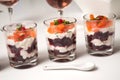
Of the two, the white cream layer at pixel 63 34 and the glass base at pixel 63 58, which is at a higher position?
the white cream layer at pixel 63 34

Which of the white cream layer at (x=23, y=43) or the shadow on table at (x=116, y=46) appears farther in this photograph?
the shadow on table at (x=116, y=46)

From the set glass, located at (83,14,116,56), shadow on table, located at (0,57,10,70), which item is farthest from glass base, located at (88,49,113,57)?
shadow on table, located at (0,57,10,70)

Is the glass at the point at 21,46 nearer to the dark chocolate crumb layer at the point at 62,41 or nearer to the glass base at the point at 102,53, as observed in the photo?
the dark chocolate crumb layer at the point at 62,41

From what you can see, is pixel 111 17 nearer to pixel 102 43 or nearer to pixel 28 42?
pixel 102 43

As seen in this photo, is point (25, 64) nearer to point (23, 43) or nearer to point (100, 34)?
point (23, 43)

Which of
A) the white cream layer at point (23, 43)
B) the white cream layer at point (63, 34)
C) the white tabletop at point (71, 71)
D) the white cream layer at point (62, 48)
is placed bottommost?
the white tabletop at point (71, 71)

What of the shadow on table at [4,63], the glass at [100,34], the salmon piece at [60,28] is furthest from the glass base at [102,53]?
the shadow on table at [4,63]
